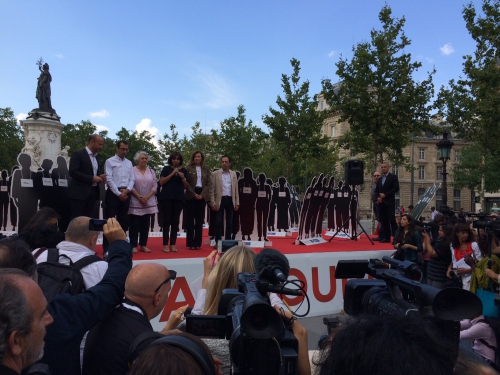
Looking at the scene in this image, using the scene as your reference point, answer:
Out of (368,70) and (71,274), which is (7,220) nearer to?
(71,274)

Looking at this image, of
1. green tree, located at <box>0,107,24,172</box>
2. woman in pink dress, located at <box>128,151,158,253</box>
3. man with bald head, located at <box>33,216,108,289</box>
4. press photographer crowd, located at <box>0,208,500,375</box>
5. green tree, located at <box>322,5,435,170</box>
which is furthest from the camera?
green tree, located at <box>0,107,24,172</box>

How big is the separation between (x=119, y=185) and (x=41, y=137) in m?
17.8

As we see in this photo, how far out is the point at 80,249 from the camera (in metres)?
3.41

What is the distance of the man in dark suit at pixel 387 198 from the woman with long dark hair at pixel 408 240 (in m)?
1.74

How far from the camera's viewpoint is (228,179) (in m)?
8.76

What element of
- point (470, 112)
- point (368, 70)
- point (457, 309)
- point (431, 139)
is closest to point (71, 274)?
point (457, 309)

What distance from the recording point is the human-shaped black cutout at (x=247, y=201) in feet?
30.6

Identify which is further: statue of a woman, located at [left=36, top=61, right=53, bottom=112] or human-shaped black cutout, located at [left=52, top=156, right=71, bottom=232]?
statue of a woman, located at [left=36, top=61, right=53, bottom=112]

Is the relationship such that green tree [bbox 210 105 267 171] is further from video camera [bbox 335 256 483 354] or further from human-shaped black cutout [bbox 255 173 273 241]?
video camera [bbox 335 256 483 354]

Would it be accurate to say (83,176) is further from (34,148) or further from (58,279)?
(34,148)

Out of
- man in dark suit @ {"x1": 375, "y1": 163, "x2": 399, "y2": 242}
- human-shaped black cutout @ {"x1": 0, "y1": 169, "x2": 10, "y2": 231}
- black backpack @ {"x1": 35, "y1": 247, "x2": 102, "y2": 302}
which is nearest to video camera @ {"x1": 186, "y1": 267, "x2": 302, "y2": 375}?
black backpack @ {"x1": 35, "y1": 247, "x2": 102, "y2": 302}

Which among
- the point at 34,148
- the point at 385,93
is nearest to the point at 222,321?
the point at 385,93

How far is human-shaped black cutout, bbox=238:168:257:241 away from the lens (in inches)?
367

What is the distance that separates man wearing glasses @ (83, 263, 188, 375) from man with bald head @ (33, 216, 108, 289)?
76 centimetres
